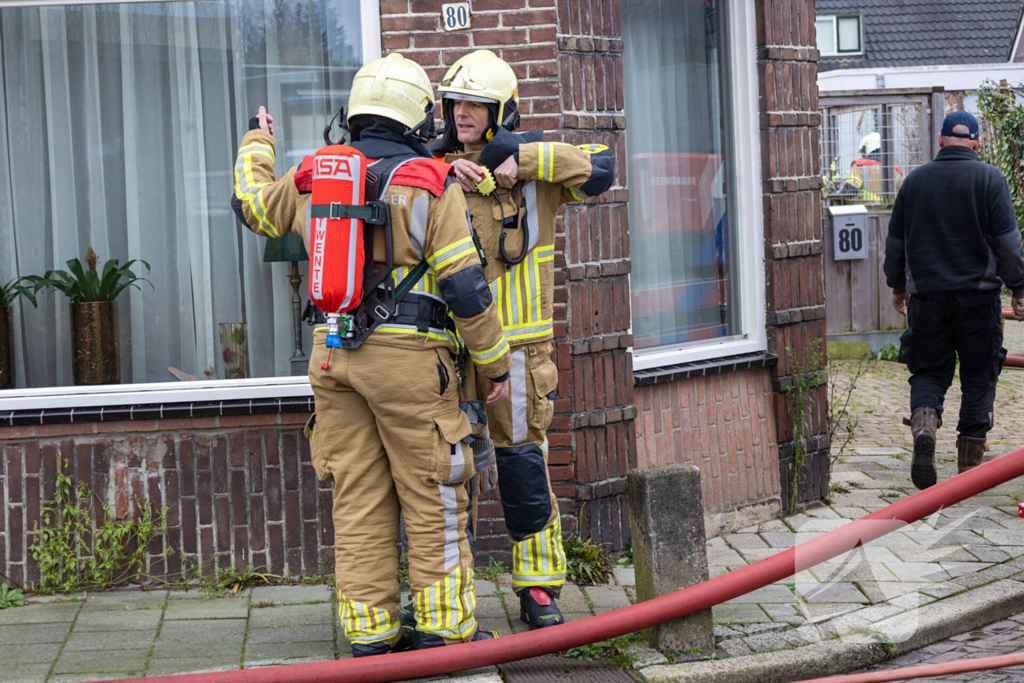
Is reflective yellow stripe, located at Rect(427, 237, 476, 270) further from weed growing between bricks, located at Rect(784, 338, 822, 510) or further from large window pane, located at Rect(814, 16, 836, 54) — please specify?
large window pane, located at Rect(814, 16, 836, 54)

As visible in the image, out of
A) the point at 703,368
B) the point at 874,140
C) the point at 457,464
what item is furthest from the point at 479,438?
the point at 874,140

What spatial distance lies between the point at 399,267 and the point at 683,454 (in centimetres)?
235

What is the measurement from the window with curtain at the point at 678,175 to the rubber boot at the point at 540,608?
69.5 inches

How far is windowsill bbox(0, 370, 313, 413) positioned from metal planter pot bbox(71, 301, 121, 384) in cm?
9

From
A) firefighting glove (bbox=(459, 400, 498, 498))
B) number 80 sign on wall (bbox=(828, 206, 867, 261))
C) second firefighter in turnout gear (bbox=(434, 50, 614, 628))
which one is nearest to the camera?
firefighting glove (bbox=(459, 400, 498, 498))

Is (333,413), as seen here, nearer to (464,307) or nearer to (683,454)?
(464,307)

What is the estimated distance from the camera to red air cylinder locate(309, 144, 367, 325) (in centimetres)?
367

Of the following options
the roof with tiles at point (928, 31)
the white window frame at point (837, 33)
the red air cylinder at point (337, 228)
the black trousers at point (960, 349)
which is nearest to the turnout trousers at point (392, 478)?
the red air cylinder at point (337, 228)

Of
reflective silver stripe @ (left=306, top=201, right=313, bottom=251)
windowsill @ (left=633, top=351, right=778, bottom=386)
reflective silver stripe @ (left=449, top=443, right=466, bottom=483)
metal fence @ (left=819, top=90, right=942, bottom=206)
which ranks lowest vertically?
reflective silver stripe @ (left=449, top=443, right=466, bottom=483)

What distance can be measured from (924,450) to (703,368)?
4.78 ft

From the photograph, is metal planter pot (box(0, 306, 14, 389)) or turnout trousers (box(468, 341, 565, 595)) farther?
metal planter pot (box(0, 306, 14, 389))

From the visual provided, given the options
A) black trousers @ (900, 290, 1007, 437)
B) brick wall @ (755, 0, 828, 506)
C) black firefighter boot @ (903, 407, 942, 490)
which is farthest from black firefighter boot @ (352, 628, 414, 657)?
black trousers @ (900, 290, 1007, 437)

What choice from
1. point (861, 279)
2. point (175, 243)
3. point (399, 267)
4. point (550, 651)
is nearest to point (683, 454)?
point (550, 651)

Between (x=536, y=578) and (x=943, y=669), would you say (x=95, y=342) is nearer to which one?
(x=536, y=578)
